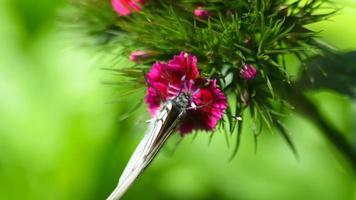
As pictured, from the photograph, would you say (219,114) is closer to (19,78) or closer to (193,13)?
(193,13)

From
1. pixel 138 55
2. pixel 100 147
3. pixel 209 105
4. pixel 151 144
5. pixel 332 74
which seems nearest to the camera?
pixel 151 144

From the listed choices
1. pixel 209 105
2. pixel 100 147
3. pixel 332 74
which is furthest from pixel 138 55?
pixel 100 147

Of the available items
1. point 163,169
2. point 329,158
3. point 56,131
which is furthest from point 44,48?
point 329,158

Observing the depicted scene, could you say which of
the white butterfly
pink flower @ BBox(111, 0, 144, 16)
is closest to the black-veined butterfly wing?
the white butterfly

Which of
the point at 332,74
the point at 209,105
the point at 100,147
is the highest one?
the point at 209,105

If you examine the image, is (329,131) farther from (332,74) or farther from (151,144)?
(151,144)

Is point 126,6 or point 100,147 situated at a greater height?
point 126,6
